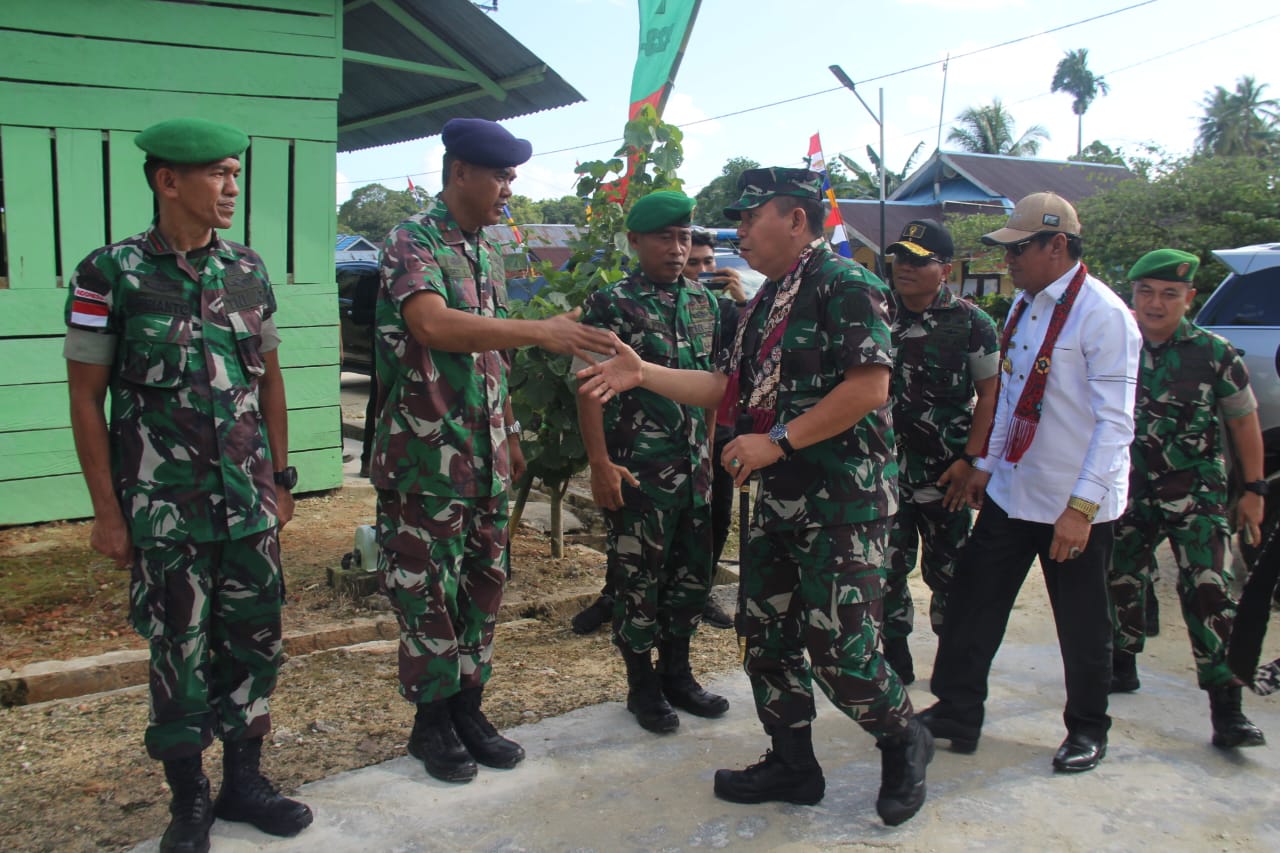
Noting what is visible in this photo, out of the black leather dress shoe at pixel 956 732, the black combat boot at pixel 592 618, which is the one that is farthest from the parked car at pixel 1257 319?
the black combat boot at pixel 592 618

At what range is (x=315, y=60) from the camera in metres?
6.41

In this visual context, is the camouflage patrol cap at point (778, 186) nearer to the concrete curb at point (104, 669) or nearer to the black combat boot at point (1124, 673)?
the black combat boot at point (1124, 673)

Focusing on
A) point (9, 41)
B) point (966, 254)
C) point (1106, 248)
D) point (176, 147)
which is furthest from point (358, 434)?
point (966, 254)

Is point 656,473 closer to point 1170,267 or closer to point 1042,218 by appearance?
point 1042,218

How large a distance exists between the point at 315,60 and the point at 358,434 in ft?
15.0

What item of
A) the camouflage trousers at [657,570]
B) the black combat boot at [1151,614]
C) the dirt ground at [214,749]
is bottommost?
the dirt ground at [214,749]

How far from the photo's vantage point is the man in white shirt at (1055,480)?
3.25m

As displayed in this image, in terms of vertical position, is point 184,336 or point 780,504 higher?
point 184,336

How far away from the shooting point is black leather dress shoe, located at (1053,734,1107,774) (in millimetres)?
3367

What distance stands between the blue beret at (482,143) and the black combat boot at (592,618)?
2.33 metres

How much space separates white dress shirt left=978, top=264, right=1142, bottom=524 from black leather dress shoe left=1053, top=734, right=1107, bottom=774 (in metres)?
0.76

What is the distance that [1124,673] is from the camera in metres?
4.16

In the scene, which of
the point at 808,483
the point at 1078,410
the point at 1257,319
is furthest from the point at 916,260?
the point at 1257,319

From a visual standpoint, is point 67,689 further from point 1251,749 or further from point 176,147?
point 1251,749
